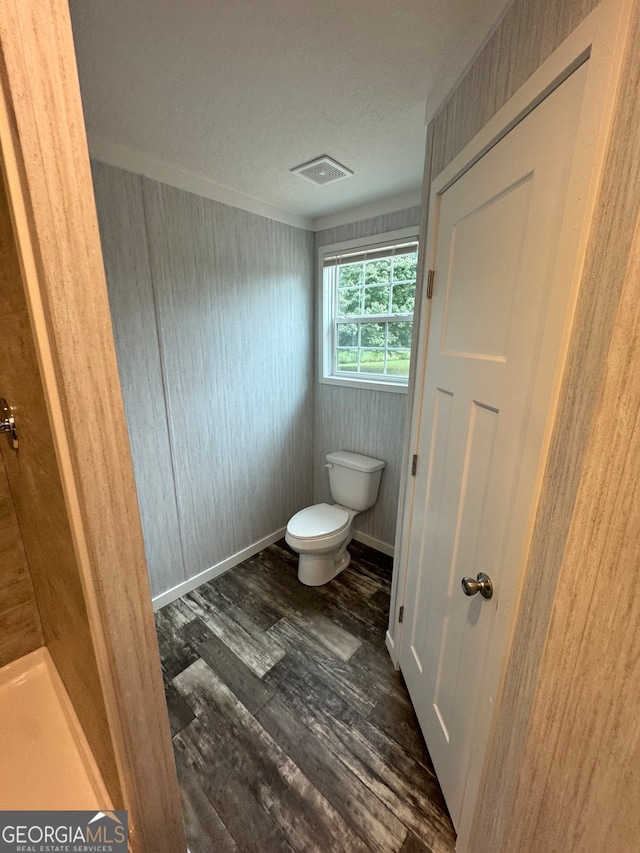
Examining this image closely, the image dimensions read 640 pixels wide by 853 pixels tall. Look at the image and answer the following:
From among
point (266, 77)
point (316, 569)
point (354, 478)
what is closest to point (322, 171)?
point (266, 77)

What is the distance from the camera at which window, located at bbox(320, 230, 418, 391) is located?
2125 millimetres

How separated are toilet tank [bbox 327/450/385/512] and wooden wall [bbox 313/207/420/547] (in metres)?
0.07

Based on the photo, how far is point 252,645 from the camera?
5.74 ft

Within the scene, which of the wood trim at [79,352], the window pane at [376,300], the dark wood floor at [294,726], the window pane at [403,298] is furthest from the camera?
the window pane at [376,300]

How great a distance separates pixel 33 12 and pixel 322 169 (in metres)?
1.50

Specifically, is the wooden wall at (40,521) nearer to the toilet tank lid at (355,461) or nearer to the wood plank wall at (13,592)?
the wood plank wall at (13,592)

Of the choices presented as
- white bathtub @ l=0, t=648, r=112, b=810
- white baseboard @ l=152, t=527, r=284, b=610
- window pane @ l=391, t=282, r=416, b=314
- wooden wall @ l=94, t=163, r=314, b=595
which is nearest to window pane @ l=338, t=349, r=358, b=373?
wooden wall @ l=94, t=163, r=314, b=595

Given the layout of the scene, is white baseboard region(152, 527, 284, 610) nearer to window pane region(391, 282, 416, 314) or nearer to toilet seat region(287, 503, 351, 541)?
toilet seat region(287, 503, 351, 541)

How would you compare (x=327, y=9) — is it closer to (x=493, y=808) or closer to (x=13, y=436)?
(x=13, y=436)

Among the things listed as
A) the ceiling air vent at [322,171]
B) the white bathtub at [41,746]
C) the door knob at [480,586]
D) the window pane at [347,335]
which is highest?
the ceiling air vent at [322,171]

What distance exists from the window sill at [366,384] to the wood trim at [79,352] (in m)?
1.82

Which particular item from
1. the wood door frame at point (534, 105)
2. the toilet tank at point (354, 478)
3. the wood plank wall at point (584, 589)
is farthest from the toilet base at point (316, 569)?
the wood plank wall at point (584, 589)

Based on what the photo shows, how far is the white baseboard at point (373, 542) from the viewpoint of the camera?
8.01 feet

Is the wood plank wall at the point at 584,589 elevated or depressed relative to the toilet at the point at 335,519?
elevated
